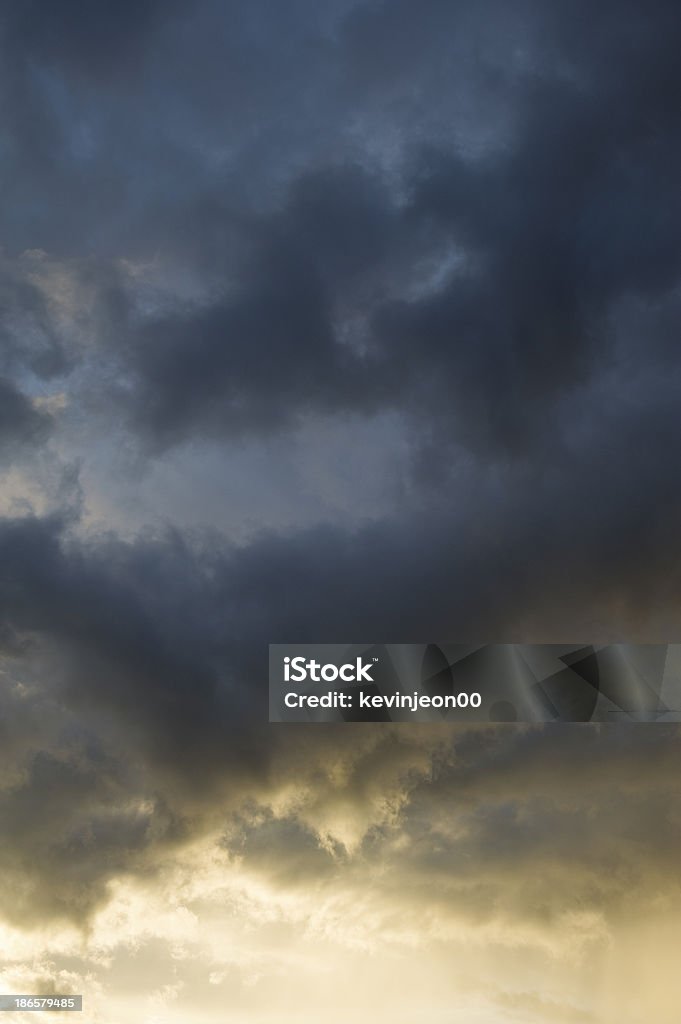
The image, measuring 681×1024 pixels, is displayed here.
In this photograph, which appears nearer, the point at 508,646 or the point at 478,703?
the point at 478,703

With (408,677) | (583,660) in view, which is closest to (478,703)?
(408,677)

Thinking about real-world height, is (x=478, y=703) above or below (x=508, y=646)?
below

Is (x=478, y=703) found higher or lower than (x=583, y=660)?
lower

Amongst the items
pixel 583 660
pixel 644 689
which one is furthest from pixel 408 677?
pixel 644 689

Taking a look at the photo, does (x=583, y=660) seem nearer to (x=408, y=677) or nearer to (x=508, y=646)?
(x=508, y=646)

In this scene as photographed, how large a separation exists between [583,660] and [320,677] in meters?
39.5

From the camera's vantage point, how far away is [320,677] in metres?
116

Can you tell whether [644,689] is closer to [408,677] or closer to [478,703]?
[478,703]

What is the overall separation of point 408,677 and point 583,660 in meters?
27.1

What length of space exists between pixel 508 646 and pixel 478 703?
38.9 feet

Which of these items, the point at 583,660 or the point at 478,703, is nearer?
the point at 478,703

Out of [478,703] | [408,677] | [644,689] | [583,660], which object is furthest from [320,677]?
[644,689]

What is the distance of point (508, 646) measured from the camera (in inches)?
4653

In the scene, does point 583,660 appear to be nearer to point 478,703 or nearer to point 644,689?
point 644,689
